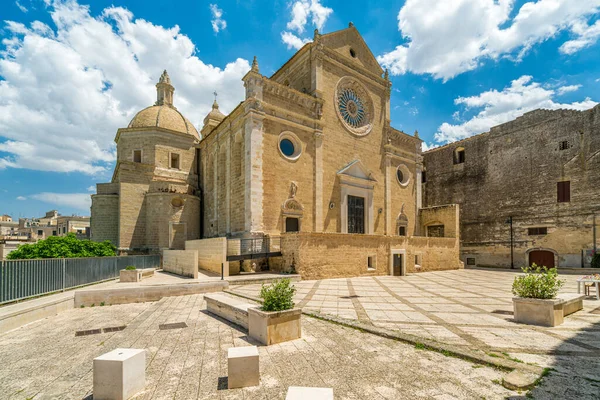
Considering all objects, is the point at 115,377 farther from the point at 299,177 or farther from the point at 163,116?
the point at 163,116

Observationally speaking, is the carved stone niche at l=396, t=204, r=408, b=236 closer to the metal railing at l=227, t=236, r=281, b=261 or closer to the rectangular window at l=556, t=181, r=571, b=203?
the rectangular window at l=556, t=181, r=571, b=203

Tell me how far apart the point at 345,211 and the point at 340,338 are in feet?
54.3

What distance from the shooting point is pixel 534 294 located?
688 centimetres

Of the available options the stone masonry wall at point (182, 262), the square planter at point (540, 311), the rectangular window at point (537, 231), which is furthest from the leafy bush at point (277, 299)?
the rectangular window at point (537, 231)

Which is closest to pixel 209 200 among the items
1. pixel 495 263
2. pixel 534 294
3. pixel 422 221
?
pixel 422 221

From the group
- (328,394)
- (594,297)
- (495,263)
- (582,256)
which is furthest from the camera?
(495,263)

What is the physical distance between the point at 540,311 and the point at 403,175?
21.8 m

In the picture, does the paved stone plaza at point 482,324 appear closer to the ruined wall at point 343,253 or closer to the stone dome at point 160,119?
the ruined wall at point 343,253

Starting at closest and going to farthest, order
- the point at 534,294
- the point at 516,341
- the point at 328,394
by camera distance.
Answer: the point at 328,394, the point at 516,341, the point at 534,294

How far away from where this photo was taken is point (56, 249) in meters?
16.4

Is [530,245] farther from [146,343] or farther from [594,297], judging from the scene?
[146,343]

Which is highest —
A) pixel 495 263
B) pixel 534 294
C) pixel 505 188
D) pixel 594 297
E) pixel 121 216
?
pixel 505 188

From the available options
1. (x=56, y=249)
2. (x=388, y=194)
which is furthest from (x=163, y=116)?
(x=388, y=194)

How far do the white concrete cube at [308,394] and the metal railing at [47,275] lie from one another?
8874 millimetres
